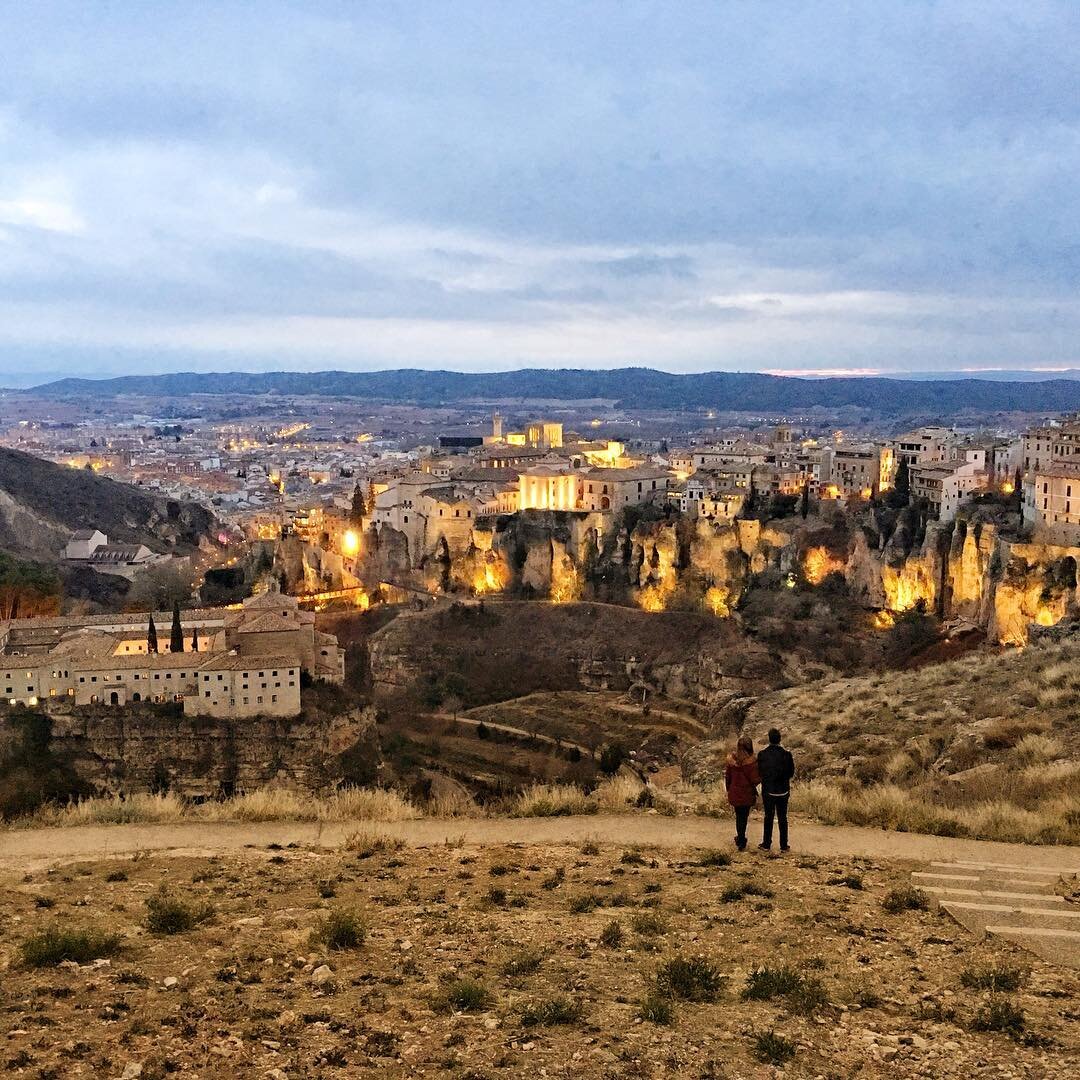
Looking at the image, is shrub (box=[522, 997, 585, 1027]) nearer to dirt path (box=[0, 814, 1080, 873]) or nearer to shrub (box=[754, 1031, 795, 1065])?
shrub (box=[754, 1031, 795, 1065])

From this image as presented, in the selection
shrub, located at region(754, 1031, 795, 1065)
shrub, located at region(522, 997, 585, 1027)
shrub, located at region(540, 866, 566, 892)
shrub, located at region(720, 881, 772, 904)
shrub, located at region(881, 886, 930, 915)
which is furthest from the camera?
shrub, located at region(540, 866, 566, 892)

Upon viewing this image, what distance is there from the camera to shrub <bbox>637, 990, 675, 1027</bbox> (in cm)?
576

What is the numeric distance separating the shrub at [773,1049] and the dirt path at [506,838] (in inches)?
146

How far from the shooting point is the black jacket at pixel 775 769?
915cm

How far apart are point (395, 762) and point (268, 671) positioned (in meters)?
6.13

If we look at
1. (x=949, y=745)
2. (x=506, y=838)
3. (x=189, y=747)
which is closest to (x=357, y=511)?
(x=189, y=747)

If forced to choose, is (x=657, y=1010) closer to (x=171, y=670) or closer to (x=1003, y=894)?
(x=1003, y=894)

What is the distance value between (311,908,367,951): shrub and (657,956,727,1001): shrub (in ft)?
7.13

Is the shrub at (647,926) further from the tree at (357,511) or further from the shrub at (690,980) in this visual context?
the tree at (357,511)

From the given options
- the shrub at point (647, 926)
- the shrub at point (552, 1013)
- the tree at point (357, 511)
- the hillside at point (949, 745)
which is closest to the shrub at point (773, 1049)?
the shrub at point (552, 1013)

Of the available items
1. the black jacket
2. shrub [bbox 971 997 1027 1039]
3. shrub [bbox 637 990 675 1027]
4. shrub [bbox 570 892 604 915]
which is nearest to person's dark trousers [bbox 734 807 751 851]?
the black jacket

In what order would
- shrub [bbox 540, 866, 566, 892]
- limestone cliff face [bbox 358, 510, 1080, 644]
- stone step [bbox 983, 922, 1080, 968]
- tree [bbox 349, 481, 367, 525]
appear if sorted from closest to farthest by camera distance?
stone step [bbox 983, 922, 1080, 968] → shrub [bbox 540, 866, 566, 892] → limestone cliff face [bbox 358, 510, 1080, 644] → tree [bbox 349, 481, 367, 525]

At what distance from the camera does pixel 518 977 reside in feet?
21.1

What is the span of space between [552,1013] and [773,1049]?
1267mm
